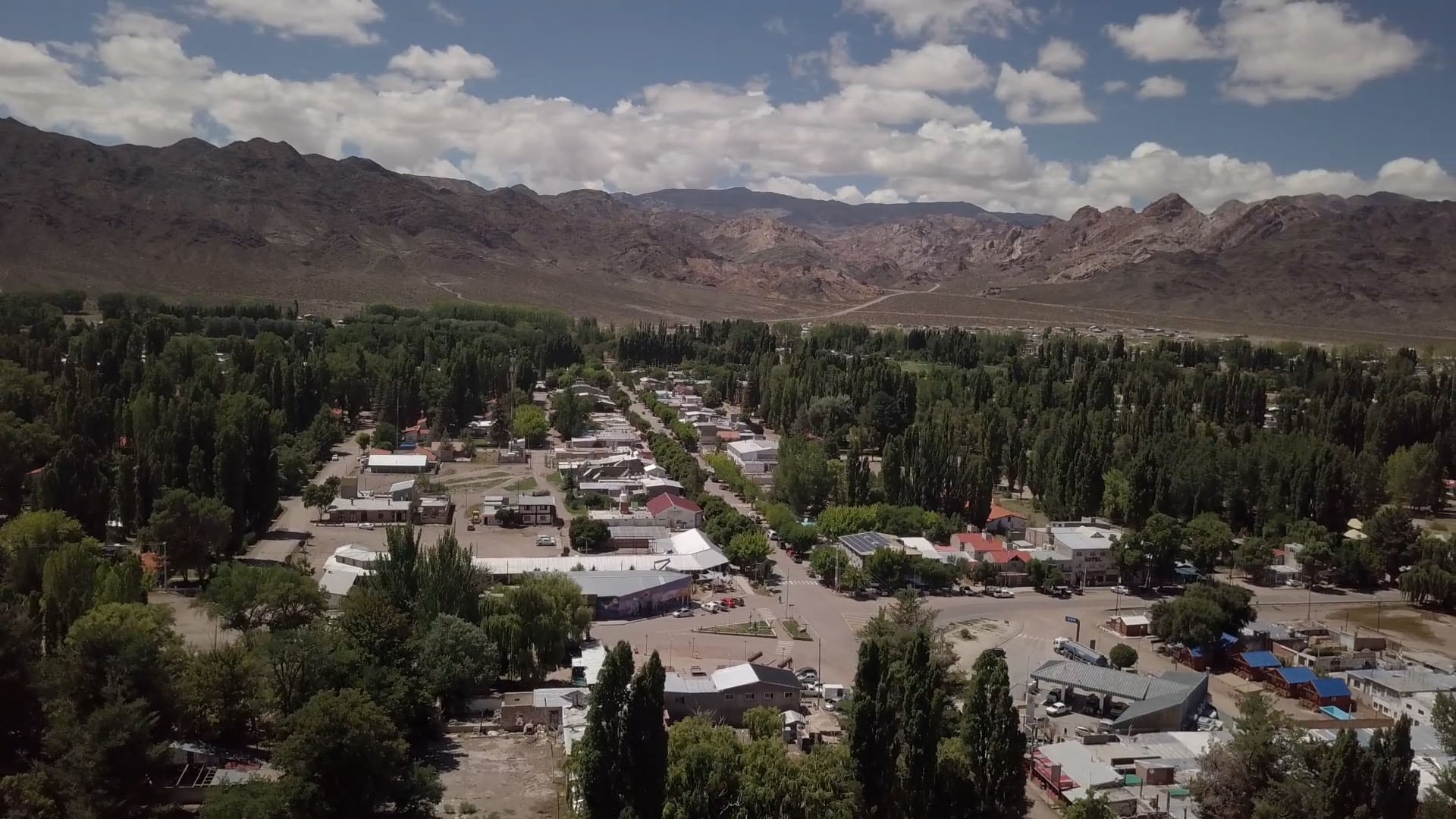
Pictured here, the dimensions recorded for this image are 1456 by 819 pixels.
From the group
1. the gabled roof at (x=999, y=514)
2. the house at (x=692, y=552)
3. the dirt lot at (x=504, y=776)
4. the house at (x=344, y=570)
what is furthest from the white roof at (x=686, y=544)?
the dirt lot at (x=504, y=776)

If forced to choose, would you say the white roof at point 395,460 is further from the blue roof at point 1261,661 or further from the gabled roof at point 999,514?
the blue roof at point 1261,661

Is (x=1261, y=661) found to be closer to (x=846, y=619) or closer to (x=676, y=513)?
(x=846, y=619)

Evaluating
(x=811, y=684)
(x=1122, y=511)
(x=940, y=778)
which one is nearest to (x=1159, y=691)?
(x=811, y=684)

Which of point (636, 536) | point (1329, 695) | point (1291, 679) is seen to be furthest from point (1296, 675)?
point (636, 536)

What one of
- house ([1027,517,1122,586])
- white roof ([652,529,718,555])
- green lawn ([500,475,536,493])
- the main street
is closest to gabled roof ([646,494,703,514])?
white roof ([652,529,718,555])

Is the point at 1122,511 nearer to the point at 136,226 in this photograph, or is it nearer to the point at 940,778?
the point at 940,778

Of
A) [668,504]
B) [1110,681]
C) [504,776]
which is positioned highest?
[668,504]
